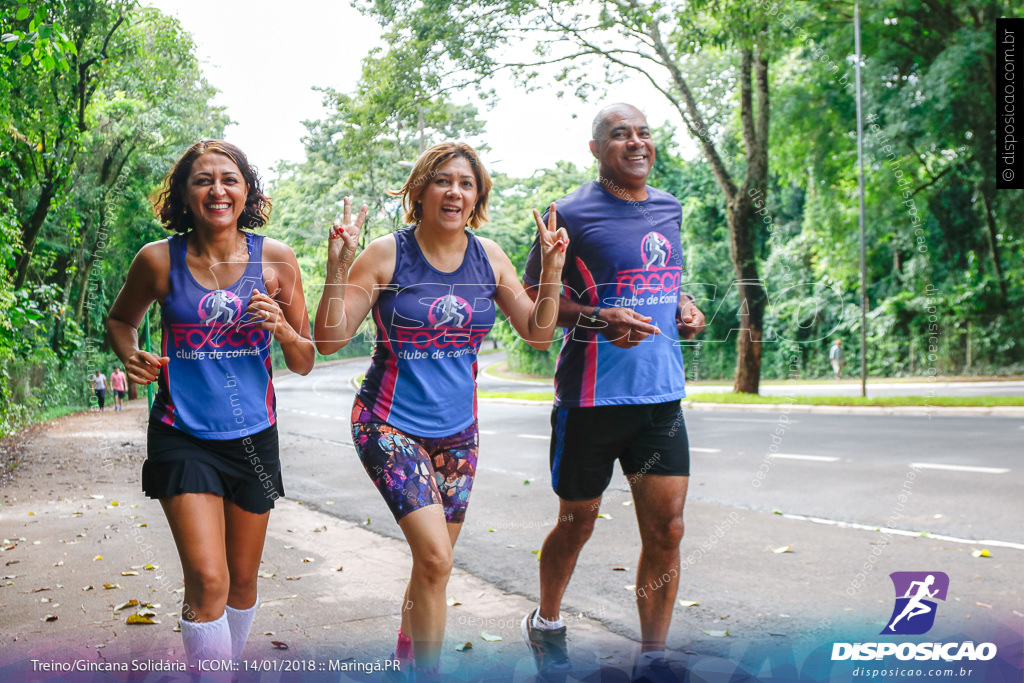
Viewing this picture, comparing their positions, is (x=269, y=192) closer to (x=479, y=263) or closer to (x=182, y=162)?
(x=182, y=162)

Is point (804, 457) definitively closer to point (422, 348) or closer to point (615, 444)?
point (615, 444)

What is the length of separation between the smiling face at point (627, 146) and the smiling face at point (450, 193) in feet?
2.13

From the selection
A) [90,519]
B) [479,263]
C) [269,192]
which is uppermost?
[269,192]

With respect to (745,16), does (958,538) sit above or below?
below

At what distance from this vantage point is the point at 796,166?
16.0 metres

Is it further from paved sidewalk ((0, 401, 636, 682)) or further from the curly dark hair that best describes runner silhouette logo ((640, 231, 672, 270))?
paved sidewalk ((0, 401, 636, 682))

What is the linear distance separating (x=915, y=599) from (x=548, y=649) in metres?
1.95

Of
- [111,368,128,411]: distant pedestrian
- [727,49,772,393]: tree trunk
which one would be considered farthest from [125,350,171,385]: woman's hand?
[111,368,128,411]: distant pedestrian

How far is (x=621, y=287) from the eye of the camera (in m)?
3.34

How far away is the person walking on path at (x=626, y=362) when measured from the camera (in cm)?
327

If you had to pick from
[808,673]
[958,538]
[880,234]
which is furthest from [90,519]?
[880,234]

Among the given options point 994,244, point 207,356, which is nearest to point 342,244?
point 207,356

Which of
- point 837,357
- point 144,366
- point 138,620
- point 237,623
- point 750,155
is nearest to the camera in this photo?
point 144,366

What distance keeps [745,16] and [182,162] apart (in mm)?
8679
